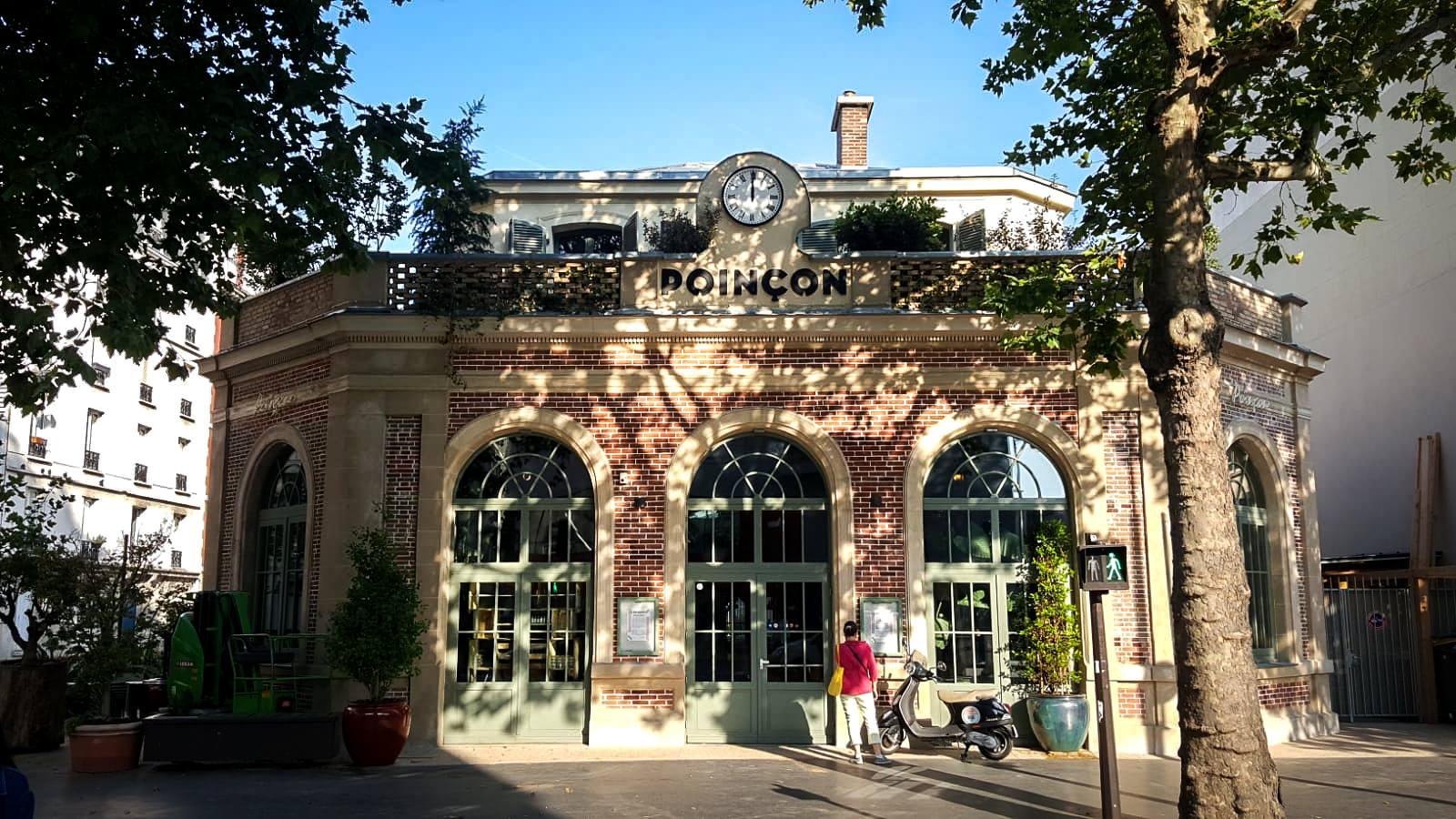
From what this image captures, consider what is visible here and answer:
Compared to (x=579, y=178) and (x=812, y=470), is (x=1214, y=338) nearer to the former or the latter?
(x=812, y=470)

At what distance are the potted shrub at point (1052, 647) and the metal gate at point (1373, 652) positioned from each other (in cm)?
640

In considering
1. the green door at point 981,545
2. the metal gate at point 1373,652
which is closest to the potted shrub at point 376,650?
the green door at point 981,545

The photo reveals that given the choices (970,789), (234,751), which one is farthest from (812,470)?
(234,751)

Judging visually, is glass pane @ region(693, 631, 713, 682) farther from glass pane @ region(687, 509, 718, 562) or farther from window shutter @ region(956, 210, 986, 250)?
window shutter @ region(956, 210, 986, 250)

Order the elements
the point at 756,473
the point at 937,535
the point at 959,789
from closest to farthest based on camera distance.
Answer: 1. the point at 959,789
2. the point at 937,535
3. the point at 756,473

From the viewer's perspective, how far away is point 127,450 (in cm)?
3203

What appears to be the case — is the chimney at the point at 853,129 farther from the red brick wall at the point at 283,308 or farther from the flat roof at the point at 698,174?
the red brick wall at the point at 283,308

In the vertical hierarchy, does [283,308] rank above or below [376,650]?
above

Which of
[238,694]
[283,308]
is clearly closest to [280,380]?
[283,308]

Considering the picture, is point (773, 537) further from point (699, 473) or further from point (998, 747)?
point (998, 747)

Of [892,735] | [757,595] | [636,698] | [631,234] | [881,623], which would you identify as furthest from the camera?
[631,234]

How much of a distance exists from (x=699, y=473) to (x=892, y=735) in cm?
394

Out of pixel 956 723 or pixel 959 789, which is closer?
pixel 959 789

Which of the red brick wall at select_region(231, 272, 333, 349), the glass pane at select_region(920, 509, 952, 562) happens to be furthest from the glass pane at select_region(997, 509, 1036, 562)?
the red brick wall at select_region(231, 272, 333, 349)
